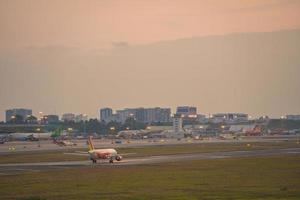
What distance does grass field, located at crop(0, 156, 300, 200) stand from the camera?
4425 centimetres

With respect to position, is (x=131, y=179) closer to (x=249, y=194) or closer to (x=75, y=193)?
(x=75, y=193)

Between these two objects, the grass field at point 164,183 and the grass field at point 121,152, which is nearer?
the grass field at point 164,183

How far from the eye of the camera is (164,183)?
52219mm

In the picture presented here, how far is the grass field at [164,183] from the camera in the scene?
4425cm

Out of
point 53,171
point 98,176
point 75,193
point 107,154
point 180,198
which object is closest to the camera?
point 180,198

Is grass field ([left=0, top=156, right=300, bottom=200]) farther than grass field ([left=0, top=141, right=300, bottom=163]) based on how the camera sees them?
No

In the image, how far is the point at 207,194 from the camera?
43938 mm

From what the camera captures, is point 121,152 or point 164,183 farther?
point 121,152

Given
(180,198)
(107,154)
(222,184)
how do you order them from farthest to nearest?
1. (107,154)
2. (222,184)
3. (180,198)

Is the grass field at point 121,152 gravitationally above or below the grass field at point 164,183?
above

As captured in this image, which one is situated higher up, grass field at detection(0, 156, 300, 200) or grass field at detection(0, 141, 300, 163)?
grass field at detection(0, 141, 300, 163)

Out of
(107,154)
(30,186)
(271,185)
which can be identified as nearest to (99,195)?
→ (30,186)

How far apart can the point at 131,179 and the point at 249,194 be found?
16176 mm

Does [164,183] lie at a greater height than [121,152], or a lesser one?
lesser
